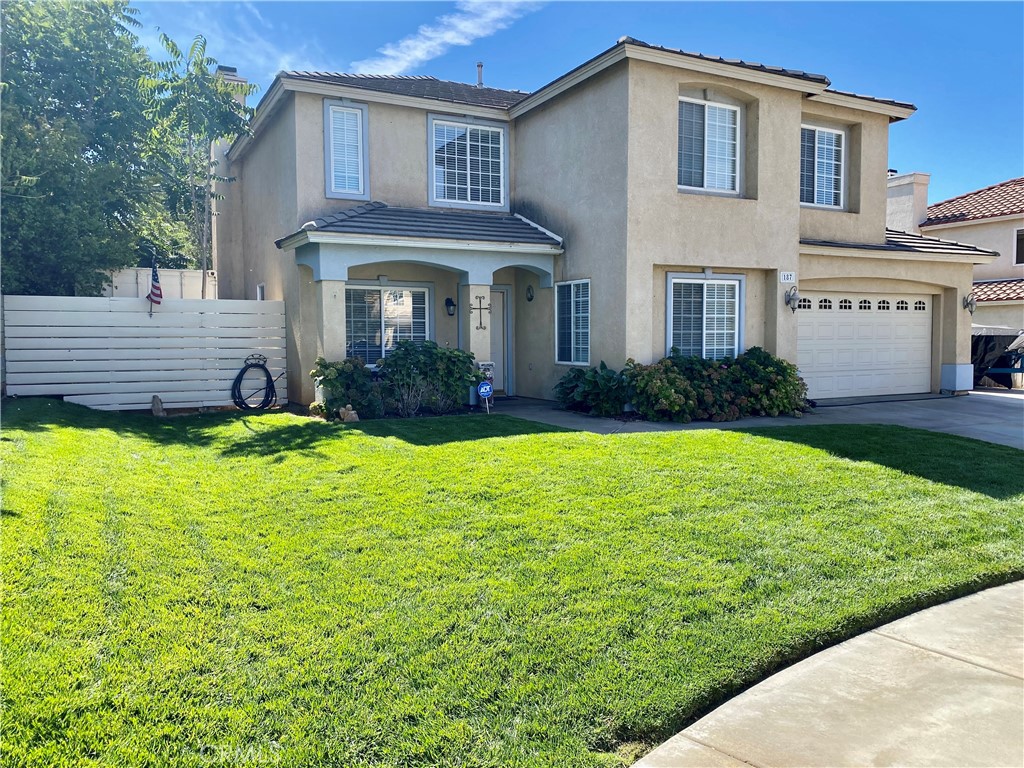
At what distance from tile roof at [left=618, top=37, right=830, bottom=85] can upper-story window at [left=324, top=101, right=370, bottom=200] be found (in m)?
5.11

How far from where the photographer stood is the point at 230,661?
3779 mm

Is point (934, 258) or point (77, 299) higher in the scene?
point (934, 258)

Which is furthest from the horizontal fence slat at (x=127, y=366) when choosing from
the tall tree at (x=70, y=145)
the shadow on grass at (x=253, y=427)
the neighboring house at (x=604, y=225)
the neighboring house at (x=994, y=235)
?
the neighboring house at (x=994, y=235)

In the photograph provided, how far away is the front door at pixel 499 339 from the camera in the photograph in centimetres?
1600

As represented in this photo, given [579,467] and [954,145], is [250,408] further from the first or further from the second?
[954,145]

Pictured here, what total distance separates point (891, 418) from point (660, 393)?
13.0 ft

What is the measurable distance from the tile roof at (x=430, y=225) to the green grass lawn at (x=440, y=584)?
16.8 ft

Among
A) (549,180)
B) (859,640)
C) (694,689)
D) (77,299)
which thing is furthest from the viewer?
(549,180)

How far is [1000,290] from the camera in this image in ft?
70.7

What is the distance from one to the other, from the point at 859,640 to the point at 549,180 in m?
11.9

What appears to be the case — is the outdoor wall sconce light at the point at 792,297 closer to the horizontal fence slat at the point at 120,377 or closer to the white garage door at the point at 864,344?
the white garage door at the point at 864,344

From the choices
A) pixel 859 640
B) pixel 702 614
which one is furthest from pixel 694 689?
pixel 859 640

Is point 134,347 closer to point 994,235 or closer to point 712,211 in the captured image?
point 712,211

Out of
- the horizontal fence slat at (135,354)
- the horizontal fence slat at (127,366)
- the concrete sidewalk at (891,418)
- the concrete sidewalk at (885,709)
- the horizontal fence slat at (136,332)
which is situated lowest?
the concrete sidewalk at (885,709)
